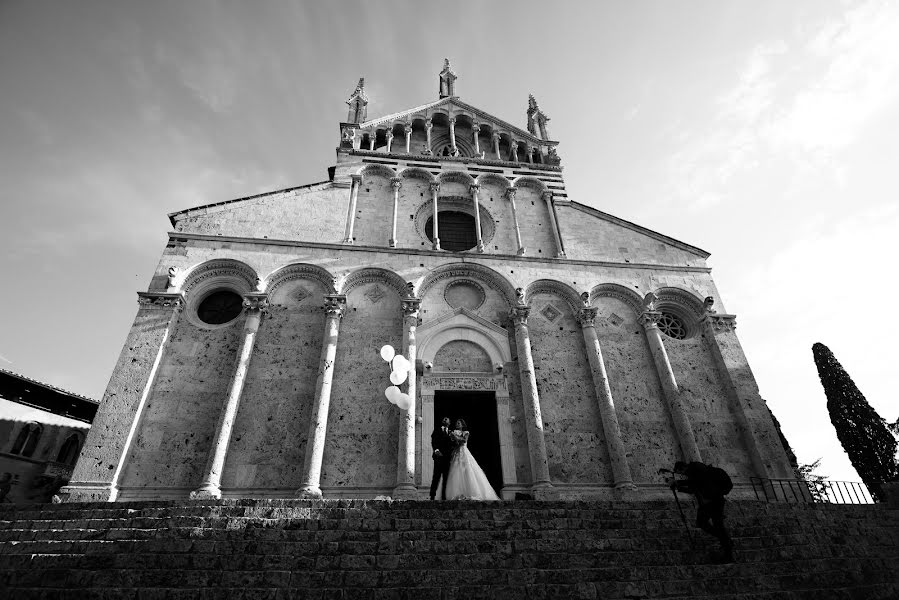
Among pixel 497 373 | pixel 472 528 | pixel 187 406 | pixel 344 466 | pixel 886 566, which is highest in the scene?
pixel 497 373

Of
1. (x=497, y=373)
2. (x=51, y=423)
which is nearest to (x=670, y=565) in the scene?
(x=497, y=373)

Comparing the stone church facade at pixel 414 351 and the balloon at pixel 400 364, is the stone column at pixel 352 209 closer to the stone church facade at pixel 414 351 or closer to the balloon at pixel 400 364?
the stone church facade at pixel 414 351

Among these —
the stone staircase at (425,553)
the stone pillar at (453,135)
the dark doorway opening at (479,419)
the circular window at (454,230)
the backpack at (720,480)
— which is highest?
the stone pillar at (453,135)

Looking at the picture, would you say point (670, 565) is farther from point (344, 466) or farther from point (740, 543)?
point (344, 466)

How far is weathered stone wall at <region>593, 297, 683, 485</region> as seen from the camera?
40.3 ft

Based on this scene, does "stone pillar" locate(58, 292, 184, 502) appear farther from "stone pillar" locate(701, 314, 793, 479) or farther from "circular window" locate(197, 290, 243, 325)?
"stone pillar" locate(701, 314, 793, 479)

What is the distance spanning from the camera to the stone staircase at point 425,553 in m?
5.68

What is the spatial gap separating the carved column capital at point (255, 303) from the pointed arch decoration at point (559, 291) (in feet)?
25.7

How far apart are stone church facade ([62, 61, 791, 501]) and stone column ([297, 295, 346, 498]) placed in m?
0.06

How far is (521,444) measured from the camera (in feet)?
39.8

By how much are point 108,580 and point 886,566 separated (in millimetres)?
11135

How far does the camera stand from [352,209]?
1595 centimetres

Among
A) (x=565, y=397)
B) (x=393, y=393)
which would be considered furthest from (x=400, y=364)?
(x=565, y=397)

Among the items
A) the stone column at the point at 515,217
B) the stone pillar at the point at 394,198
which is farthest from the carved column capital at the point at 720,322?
the stone pillar at the point at 394,198
